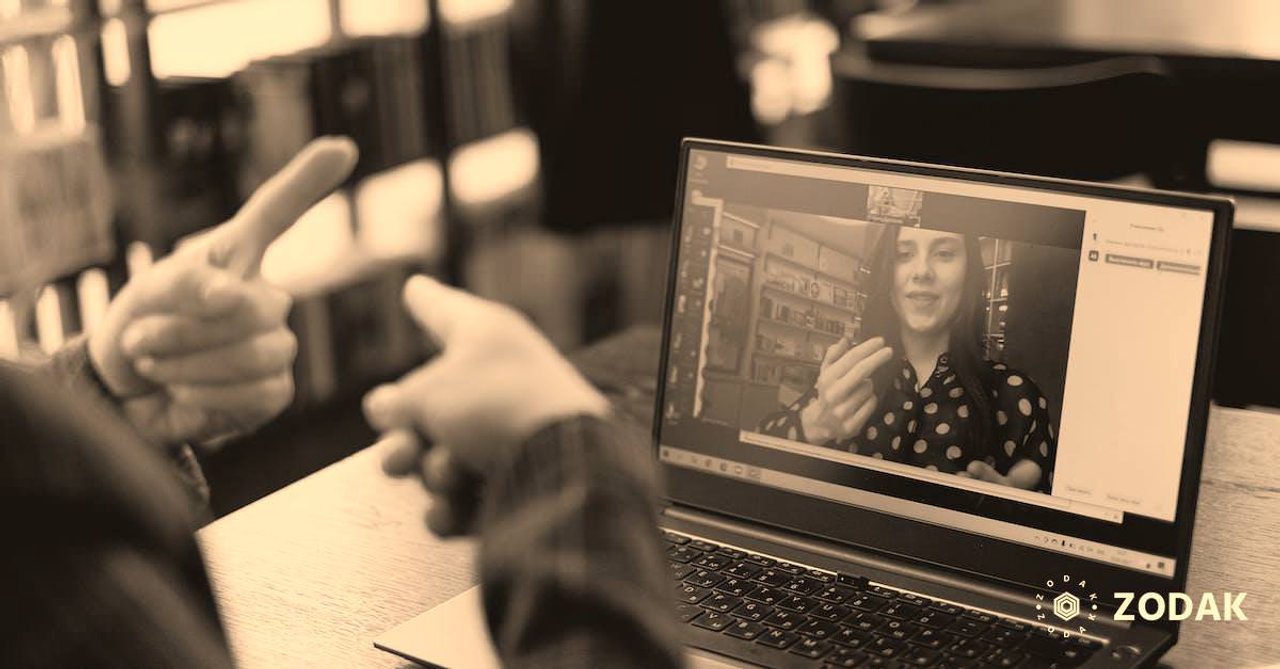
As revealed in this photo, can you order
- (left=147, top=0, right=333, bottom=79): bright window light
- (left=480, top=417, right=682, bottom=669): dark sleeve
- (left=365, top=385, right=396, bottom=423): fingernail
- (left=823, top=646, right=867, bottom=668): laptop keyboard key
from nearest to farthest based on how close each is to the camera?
(left=365, top=385, right=396, bottom=423): fingernail, (left=480, top=417, right=682, bottom=669): dark sleeve, (left=823, top=646, right=867, bottom=668): laptop keyboard key, (left=147, top=0, right=333, bottom=79): bright window light

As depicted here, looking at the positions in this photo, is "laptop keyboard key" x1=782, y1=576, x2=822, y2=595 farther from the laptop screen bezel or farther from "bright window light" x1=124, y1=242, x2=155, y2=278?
"bright window light" x1=124, y1=242, x2=155, y2=278

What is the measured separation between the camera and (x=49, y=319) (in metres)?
2.60

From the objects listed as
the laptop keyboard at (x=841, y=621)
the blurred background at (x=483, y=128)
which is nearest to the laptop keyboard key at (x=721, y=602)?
the laptop keyboard at (x=841, y=621)

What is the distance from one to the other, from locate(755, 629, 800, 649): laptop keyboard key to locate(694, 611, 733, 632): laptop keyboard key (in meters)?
0.03

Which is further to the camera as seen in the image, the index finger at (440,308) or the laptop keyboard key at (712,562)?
the laptop keyboard key at (712,562)

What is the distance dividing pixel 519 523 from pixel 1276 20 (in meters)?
2.39

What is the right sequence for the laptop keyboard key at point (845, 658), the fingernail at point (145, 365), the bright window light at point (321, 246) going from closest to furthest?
the fingernail at point (145, 365) → the laptop keyboard key at point (845, 658) → the bright window light at point (321, 246)

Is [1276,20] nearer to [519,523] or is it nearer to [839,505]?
[839,505]

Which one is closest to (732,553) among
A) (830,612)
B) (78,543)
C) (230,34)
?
(830,612)

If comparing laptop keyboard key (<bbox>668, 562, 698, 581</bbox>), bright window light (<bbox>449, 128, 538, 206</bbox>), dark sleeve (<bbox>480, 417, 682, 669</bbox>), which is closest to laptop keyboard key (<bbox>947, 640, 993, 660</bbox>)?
laptop keyboard key (<bbox>668, 562, 698, 581</bbox>)

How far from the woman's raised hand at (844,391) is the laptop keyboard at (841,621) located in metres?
0.11

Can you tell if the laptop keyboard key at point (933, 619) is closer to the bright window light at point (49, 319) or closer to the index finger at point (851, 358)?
the index finger at point (851, 358)

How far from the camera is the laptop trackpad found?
0.96 metres

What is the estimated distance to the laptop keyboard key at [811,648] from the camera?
93 cm
